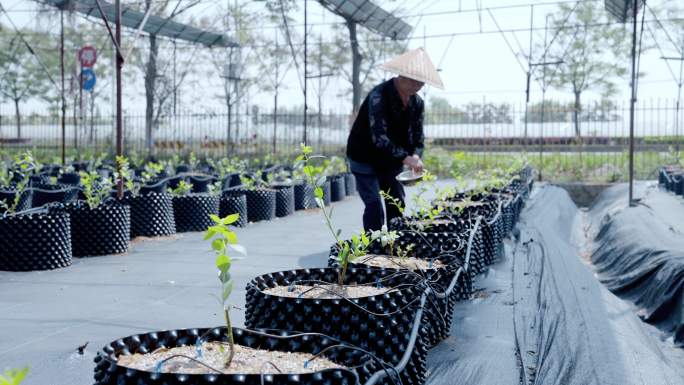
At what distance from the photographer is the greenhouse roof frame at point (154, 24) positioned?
1186cm

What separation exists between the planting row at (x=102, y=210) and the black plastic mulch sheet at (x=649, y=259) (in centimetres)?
341

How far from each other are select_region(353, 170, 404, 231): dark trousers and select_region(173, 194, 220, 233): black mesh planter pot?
2319 mm

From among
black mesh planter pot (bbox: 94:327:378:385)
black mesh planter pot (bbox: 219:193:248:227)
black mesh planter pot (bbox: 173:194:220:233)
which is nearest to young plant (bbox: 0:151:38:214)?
black mesh planter pot (bbox: 173:194:220:233)

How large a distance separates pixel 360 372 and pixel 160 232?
4.46 meters

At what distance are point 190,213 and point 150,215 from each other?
0.57 metres

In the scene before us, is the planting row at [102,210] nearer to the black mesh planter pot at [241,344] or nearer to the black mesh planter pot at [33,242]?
the black mesh planter pot at [33,242]

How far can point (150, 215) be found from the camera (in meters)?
5.49

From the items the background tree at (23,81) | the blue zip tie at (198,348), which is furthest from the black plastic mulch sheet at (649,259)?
the background tree at (23,81)

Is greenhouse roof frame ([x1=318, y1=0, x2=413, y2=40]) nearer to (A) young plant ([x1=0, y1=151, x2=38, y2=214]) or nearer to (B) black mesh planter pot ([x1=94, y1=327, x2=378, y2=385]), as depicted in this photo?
(A) young plant ([x1=0, y1=151, x2=38, y2=214])

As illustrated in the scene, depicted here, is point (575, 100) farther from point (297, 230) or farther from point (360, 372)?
point (360, 372)

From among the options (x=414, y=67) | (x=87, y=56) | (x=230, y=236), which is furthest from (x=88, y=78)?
(x=230, y=236)

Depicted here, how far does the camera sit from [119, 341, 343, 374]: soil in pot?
4.41 feet

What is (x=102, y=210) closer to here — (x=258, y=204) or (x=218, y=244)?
(x=258, y=204)

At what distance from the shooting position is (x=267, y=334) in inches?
59.9
